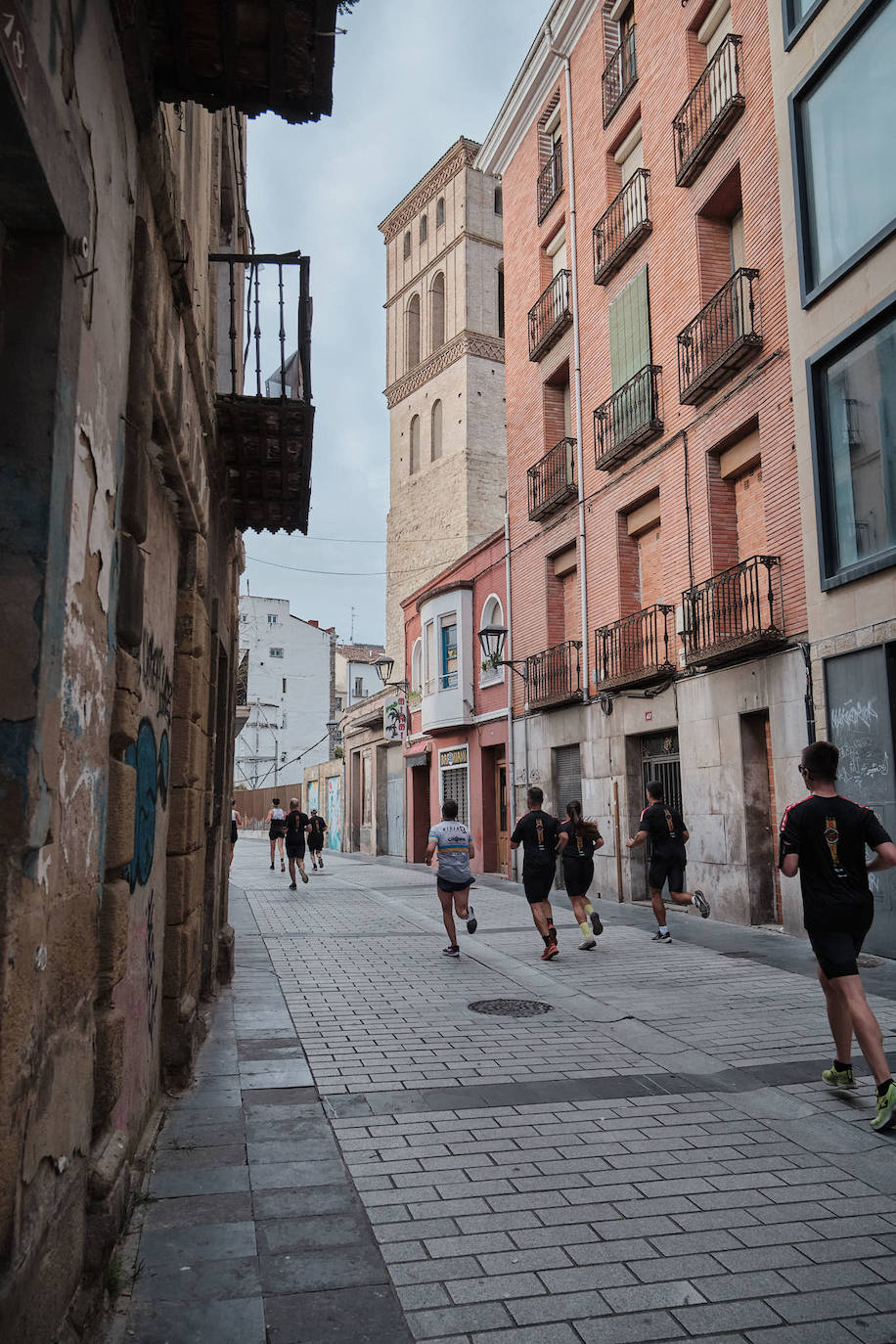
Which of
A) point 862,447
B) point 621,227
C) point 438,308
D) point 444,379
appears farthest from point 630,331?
point 438,308

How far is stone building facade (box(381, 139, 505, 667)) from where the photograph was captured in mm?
36844

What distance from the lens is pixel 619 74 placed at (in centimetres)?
1866

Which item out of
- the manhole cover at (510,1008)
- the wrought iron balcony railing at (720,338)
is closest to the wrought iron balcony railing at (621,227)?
the wrought iron balcony railing at (720,338)

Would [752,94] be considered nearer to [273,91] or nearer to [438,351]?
[273,91]

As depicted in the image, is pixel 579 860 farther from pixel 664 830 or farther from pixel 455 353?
pixel 455 353

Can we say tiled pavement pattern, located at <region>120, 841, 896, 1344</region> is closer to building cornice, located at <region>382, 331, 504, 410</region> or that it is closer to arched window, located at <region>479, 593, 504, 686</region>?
arched window, located at <region>479, 593, 504, 686</region>

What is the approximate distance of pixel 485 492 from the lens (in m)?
36.6

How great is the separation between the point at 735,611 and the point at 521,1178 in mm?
10042

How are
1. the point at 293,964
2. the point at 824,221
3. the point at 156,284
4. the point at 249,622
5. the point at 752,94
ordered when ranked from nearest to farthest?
the point at 156,284, the point at 293,964, the point at 824,221, the point at 752,94, the point at 249,622

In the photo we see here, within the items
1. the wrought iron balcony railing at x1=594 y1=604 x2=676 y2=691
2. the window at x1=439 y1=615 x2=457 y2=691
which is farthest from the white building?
the wrought iron balcony railing at x1=594 y1=604 x2=676 y2=691

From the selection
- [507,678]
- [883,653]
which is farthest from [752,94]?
[507,678]

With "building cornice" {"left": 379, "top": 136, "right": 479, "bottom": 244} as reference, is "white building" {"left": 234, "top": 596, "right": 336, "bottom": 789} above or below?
below

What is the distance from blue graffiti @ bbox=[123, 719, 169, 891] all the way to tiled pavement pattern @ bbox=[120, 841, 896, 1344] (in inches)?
49.1

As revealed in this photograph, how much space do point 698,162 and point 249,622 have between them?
157ft
